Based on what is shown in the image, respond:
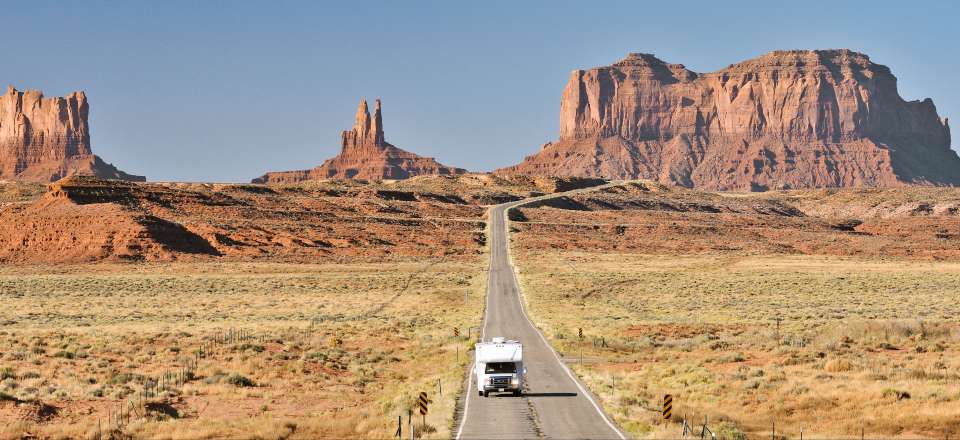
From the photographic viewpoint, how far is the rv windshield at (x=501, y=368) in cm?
3091

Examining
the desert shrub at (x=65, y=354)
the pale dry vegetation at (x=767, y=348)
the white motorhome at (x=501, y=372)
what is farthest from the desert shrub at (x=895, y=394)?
the desert shrub at (x=65, y=354)

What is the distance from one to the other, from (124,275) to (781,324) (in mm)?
61569

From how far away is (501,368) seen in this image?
102ft

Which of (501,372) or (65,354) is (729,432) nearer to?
(501,372)

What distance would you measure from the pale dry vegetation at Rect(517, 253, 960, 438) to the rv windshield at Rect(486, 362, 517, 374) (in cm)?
283

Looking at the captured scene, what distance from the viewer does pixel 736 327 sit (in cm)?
5112

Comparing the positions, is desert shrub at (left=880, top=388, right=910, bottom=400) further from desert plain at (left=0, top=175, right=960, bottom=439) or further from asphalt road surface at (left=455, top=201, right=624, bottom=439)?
asphalt road surface at (left=455, top=201, right=624, bottom=439)

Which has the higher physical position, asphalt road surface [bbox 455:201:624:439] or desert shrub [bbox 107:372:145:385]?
asphalt road surface [bbox 455:201:624:439]

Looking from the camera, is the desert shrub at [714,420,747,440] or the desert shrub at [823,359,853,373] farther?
the desert shrub at [823,359,853,373]

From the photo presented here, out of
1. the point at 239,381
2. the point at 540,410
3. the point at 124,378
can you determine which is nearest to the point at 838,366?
the point at 540,410

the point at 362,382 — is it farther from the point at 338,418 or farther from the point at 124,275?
the point at 124,275

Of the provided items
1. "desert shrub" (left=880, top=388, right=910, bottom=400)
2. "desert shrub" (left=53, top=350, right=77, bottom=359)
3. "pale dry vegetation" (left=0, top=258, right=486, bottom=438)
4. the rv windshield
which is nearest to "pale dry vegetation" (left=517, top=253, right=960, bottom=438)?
"desert shrub" (left=880, top=388, right=910, bottom=400)

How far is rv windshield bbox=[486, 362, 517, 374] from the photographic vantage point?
101 ft

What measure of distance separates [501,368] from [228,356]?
1521 centimetres
